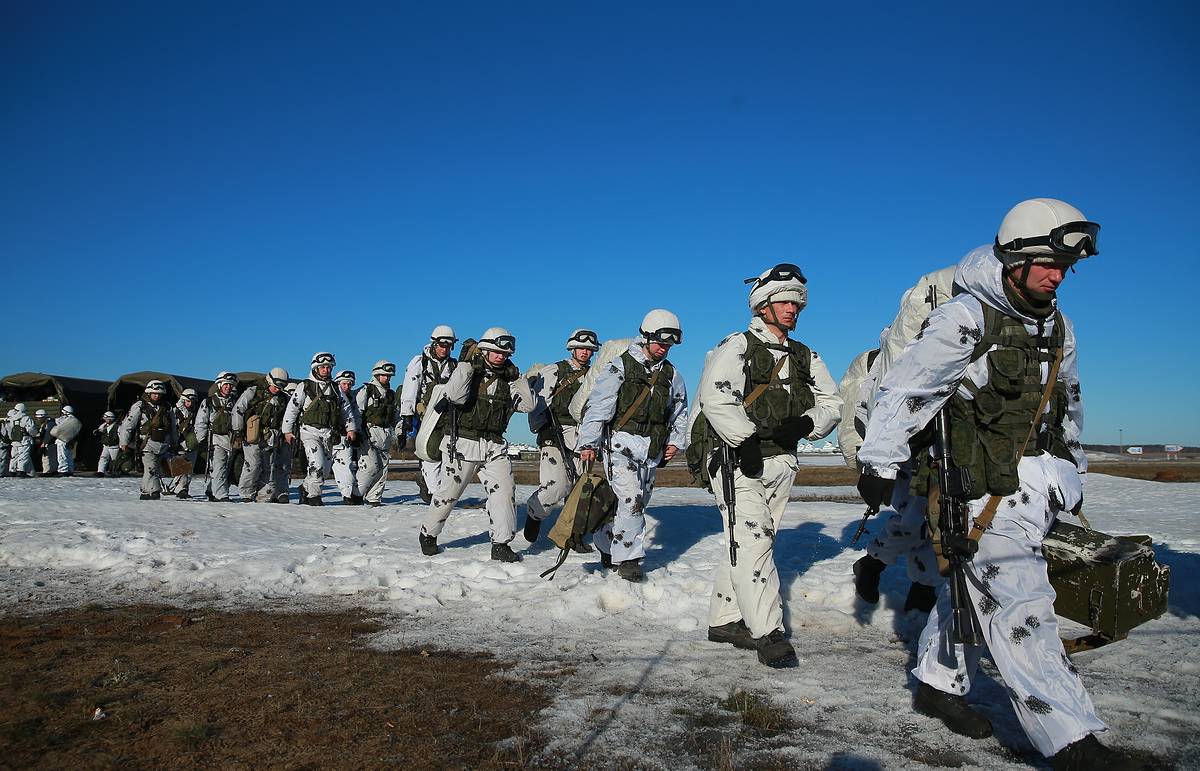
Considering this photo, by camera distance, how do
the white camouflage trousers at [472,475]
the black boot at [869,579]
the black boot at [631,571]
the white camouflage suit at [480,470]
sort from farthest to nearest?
the white camouflage trousers at [472,475] → the white camouflage suit at [480,470] → the black boot at [631,571] → the black boot at [869,579]

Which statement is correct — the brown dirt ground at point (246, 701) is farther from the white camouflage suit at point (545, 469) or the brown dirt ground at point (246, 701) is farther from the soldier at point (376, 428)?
the soldier at point (376, 428)

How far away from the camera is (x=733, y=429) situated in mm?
5246

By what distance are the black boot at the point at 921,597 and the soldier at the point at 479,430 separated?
4.10 metres

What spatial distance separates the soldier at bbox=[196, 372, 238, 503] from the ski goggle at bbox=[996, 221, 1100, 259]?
15.5m

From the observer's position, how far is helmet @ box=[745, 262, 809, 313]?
5.52 metres

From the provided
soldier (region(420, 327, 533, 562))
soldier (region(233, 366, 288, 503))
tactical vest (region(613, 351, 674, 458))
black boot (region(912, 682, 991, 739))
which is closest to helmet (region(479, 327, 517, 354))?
soldier (region(420, 327, 533, 562))

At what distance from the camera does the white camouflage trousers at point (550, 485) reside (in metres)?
9.45

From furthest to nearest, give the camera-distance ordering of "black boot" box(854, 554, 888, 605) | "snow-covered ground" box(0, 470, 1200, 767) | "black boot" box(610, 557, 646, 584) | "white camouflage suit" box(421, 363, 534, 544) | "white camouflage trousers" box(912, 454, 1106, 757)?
"white camouflage suit" box(421, 363, 534, 544), "black boot" box(610, 557, 646, 584), "black boot" box(854, 554, 888, 605), "snow-covered ground" box(0, 470, 1200, 767), "white camouflage trousers" box(912, 454, 1106, 757)

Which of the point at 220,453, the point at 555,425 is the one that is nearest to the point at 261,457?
the point at 220,453

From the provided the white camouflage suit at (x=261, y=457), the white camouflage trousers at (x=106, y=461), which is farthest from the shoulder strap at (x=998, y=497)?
the white camouflage trousers at (x=106, y=461)

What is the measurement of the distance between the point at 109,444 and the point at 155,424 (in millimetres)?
8871

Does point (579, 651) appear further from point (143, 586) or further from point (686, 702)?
point (143, 586)

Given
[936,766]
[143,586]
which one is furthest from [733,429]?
[143,586]

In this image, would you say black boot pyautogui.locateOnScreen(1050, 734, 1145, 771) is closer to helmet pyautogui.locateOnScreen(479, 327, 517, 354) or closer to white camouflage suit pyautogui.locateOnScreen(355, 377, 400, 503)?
helmet pyautogui.locateOnScreen(479, 327, 517, 354)
